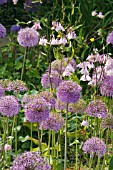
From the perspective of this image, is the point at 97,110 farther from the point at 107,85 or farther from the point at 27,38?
the point at 27,38

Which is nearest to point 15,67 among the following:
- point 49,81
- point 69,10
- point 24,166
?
point 69,10

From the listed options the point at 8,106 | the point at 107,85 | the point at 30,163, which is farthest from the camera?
the point at 107,85

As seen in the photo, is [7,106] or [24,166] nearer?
[24,166]

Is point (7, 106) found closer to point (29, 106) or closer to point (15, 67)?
point (29, 106)

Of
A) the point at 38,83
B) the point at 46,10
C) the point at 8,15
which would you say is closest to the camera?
the point at 38,83

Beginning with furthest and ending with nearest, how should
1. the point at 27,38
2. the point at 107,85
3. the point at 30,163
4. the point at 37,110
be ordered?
the point at 27,38, the point at 107,85, the point at 37,110, the point at 30,163

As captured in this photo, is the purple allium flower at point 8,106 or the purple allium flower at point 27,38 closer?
the purple allium flower at point 8,106

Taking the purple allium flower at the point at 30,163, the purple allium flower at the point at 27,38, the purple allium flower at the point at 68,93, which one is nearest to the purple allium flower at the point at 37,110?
the purple allium flower at the point at 68,93

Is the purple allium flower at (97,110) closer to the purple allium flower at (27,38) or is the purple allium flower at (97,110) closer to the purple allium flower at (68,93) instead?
the purple allium flower at (68,93)

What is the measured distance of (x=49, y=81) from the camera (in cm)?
194

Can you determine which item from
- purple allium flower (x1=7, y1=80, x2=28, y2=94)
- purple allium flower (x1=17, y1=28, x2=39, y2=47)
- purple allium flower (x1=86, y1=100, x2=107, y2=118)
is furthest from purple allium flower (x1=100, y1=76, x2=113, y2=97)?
purple allium flower (x1=17, y1=28, x2=39, y2=47)

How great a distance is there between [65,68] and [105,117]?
9.5 inches

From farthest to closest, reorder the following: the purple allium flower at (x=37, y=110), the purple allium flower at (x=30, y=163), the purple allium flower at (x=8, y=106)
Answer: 1. the purple allium flower at (x=8, y=106)
2. the purple allium flower at (x=37, y=110)
3. the purple allium flower at (x=30, y=163)

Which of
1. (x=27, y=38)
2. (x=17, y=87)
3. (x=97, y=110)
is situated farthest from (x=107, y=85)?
(x=27, y=38)
